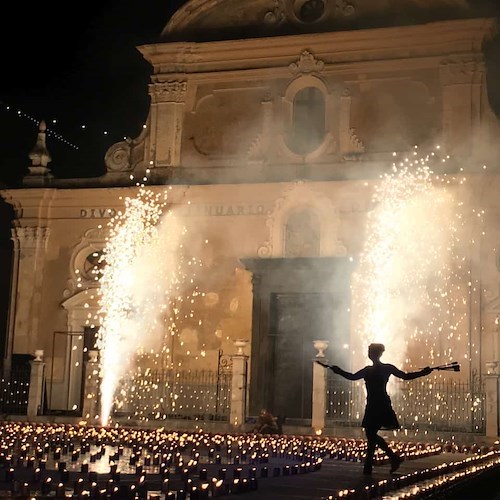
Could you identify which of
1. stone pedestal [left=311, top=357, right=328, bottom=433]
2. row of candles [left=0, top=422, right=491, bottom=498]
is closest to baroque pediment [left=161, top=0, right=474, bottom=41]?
stone pedestal [left=311, top=357, right=328, bottom=433]

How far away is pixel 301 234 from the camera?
2777 centimetres

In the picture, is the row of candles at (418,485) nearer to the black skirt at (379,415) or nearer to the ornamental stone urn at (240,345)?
the black skirt at (379,415)

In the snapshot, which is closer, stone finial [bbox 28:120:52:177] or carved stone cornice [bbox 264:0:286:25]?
carved stone cornice [bbox 264:0:286:25]

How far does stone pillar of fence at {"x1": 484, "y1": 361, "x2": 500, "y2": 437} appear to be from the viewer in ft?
74.0

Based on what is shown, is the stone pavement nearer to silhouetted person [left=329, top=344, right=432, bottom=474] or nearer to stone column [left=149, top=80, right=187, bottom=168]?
silhouetted person [left=329, top=344, right=432, bottom=474]

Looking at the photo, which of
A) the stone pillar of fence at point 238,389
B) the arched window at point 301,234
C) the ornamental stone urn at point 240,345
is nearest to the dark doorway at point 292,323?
the arched window at point 301,234

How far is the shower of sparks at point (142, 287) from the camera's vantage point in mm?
27969

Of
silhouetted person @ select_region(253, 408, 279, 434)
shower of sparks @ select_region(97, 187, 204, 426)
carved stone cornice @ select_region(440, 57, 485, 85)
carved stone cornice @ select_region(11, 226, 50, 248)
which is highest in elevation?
carved stone cornice @ select_region(440, 57, 485, 85)

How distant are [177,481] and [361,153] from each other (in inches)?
685

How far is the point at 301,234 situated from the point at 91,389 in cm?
663

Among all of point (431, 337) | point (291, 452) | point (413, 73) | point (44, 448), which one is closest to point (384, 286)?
point (431, 337)

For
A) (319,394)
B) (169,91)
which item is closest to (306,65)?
(169,91)

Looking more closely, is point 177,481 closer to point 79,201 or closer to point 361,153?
point 361,153

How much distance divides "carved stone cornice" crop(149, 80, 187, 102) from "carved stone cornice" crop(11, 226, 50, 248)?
4.80m
